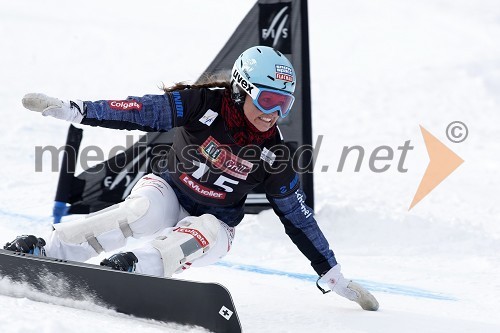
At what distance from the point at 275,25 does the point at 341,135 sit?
5385 mm

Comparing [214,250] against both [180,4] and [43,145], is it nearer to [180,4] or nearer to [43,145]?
[43,145]

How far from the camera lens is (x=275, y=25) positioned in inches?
290

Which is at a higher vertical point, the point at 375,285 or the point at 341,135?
the point at 341,135

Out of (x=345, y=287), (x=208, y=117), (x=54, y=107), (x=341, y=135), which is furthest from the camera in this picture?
(x=341, y=135)

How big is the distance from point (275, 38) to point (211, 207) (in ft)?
11.2

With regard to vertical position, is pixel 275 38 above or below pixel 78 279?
above

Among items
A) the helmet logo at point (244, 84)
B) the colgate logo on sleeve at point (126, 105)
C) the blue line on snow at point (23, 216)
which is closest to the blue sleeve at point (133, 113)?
the colgate logo on sleeve at point (126, 105)

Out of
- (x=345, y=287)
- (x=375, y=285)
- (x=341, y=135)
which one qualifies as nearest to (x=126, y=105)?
(x=345, y=287)

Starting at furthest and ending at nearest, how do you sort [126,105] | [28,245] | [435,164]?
[435,164], [126,105], [28,245]

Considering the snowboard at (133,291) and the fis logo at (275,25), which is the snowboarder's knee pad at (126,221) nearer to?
the snowboard at (133,291)

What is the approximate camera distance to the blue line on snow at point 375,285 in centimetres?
543

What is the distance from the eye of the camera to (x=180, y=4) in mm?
22578

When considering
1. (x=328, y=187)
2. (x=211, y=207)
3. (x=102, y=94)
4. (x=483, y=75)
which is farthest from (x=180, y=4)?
(x=211, y=207)

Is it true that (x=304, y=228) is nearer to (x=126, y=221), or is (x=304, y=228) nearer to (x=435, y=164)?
(x=126, y=221)
